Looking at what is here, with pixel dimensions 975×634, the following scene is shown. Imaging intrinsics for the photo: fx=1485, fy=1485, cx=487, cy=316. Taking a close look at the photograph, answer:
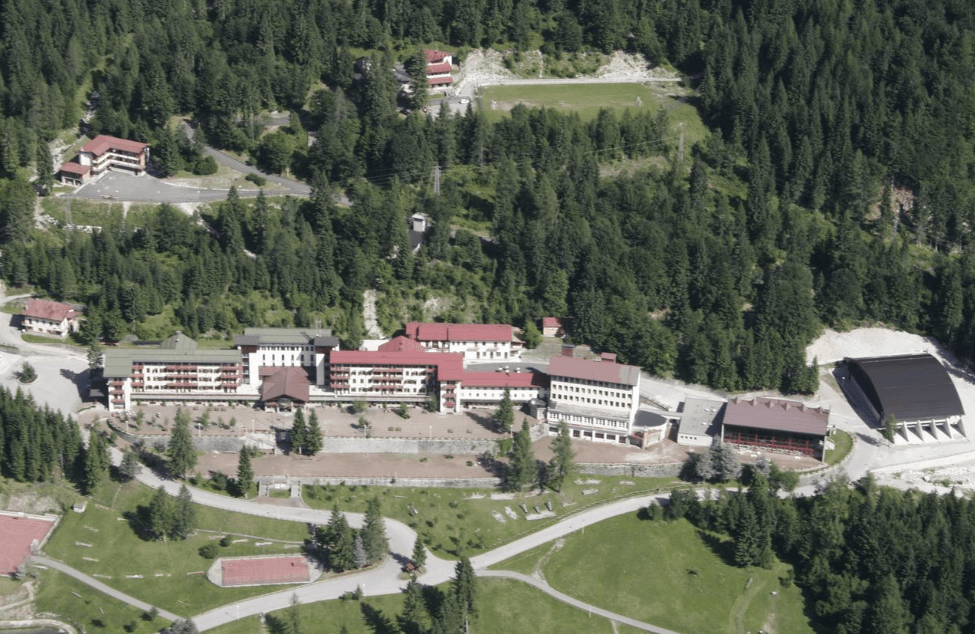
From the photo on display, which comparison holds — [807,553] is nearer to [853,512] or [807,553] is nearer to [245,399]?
[853,512]

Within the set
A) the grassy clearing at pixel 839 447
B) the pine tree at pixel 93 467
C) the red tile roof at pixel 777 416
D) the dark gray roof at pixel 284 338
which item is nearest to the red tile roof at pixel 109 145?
the dark gray roof at pixel 284 338

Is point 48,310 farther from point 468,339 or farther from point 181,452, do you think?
point 468,339

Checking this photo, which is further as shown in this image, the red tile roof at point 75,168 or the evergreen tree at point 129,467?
the red tile roof at point 75,168

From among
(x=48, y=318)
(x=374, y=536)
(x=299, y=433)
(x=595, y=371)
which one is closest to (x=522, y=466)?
(x=595, y=371)

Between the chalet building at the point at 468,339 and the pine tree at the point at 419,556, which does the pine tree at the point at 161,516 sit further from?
the chalet building at the point at 468,339

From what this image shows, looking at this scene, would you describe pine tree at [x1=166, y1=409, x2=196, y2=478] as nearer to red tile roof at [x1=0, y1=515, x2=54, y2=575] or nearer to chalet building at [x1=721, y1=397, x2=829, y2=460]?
red tile roof at [x1=0, y1=515, x2=54, y2=575]
